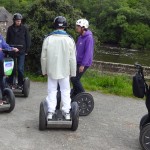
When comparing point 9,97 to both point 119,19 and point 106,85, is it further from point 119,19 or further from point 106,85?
point 119,19

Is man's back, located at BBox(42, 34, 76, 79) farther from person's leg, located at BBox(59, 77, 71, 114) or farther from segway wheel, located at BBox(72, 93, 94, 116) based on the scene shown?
segway wheel, located at BBox(72, 93, 94, 116)

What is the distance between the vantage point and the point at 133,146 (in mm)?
6402

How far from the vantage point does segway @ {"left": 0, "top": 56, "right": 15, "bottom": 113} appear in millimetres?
7469

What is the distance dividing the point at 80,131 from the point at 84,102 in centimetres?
108

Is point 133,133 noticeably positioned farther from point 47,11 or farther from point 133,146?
point 47,11

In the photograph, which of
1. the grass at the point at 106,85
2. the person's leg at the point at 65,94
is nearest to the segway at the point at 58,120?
the person's leg at the point at 65,94

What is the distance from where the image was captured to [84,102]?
7875mm

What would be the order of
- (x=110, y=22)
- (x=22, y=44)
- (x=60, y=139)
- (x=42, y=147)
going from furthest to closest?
(x=110, y=22), (x=22, y=44), (x=60, y=139), (x=42, y=147)

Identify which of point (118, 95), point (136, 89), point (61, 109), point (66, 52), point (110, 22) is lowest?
point (110, 22)

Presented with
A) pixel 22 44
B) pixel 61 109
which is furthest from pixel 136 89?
pixel 22 44

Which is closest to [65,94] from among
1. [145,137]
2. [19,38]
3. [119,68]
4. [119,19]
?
[145,137]

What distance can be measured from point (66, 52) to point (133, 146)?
1.89 metres

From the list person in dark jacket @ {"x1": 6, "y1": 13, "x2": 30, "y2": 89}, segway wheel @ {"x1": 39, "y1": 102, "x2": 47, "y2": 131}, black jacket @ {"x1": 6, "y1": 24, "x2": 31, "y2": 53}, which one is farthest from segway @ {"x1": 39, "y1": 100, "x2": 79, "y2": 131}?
black jacket @ {"x1": 6, "y1": 24, "x2": 31, "y2": 53}

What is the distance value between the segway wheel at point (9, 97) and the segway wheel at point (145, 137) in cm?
268
